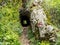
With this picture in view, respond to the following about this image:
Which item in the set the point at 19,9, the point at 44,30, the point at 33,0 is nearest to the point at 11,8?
the point at 19,9

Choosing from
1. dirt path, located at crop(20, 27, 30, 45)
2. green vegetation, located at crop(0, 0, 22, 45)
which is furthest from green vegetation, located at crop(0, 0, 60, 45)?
dirt path, located at crop(20, 27, 30, 45)

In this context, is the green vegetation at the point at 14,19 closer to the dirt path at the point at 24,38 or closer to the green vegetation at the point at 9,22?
the green vegetation at the point at 9,22

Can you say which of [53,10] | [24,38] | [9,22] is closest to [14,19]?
[9,22]

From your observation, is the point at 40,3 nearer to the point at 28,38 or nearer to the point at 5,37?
the point at 28,38

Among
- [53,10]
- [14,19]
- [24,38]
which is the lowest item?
[24,38]

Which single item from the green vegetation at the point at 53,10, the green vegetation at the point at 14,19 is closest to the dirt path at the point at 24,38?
the green vegetation at the point at 14,19

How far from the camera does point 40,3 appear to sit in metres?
12.8

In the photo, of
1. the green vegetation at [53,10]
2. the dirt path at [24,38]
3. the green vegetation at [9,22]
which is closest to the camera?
the green vegetation at [9,22]

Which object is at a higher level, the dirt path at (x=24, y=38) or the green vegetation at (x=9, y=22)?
the green vegetation at (x=9, y=22)

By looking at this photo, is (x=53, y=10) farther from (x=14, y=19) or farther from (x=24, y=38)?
(x=14, y=19)

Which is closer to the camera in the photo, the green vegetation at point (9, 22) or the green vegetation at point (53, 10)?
the green vegetation at point (9, 22)

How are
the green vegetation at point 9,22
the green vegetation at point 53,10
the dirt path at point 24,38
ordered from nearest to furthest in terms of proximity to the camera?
the green vegetation at point 9,22 < the dirt path at point 24,38 < the green vegetation at point 53,10

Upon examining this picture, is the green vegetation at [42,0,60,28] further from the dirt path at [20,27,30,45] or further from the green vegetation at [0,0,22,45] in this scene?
the green vegetation at [0,0,22,45]

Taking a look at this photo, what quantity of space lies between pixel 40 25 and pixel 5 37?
192 cm
